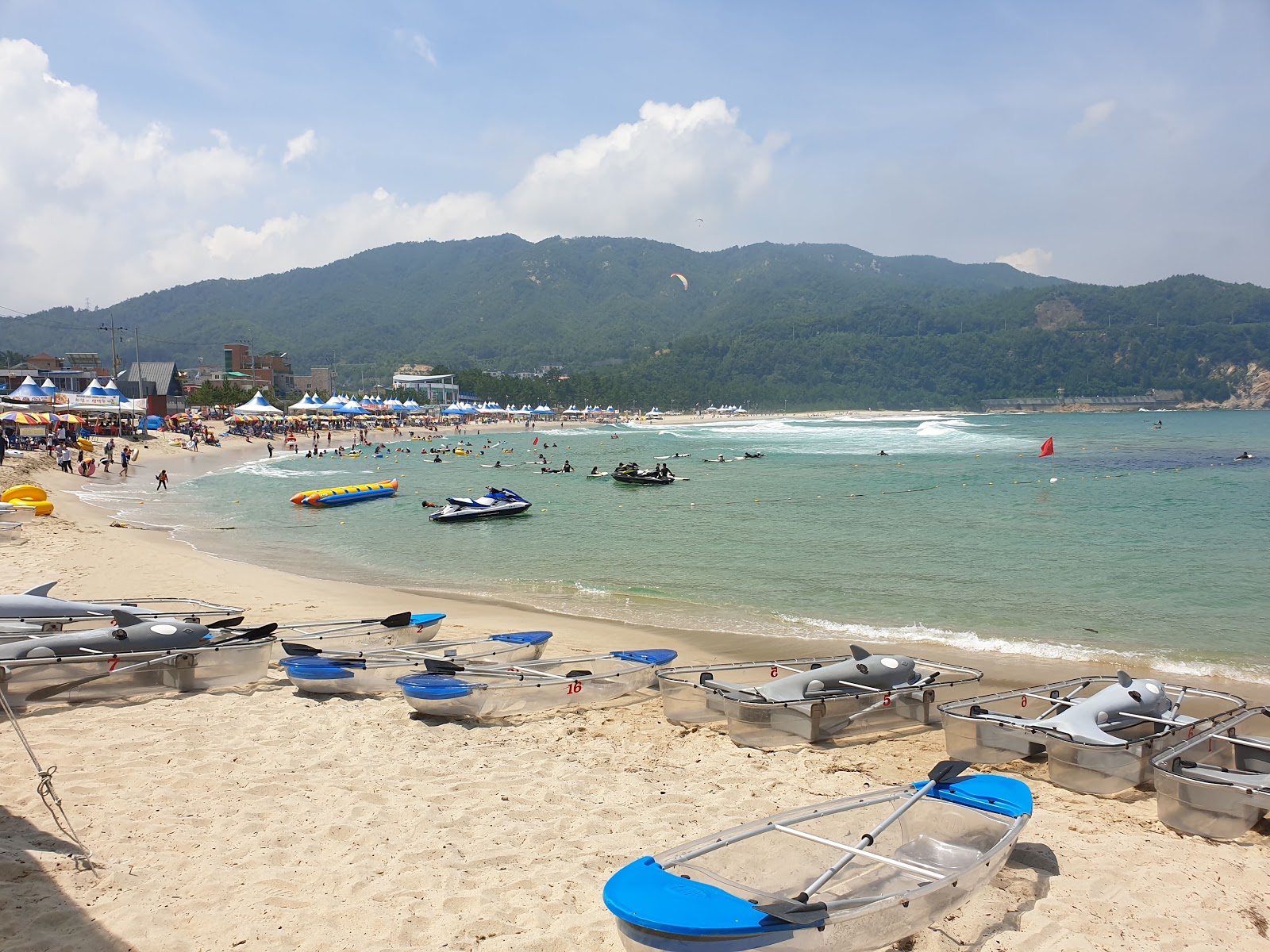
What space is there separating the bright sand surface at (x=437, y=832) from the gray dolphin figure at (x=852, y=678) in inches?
26.5

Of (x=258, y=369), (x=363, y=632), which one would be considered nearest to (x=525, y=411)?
(x=258, y=369)

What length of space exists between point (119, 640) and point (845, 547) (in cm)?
1811

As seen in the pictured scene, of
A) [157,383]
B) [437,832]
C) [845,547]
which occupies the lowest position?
[845,547]

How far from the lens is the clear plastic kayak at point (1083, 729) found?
7.46m

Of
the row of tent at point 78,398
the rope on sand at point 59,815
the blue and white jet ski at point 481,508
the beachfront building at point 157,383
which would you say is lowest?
the blue and white jet ski at point 481,508

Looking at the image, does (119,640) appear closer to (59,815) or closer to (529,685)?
(59,815)

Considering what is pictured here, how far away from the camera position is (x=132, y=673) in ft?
29.2

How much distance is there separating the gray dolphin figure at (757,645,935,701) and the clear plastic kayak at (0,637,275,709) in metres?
6.03

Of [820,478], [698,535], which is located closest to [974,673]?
[698,535]

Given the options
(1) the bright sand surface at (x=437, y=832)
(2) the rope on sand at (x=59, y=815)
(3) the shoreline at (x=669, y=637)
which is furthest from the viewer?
(3) the shoreline at (x=669, y=637)

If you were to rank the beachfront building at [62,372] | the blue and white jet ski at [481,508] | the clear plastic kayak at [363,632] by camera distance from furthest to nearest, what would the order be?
1. the beachfront building at [62,372]
2. the blue and white jet ski at [481,508]
3. the clear plastic kayak at [363,632]

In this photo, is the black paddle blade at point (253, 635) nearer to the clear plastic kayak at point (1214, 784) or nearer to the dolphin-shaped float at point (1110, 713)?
the dolphin-shaped float at point (1110, 713)

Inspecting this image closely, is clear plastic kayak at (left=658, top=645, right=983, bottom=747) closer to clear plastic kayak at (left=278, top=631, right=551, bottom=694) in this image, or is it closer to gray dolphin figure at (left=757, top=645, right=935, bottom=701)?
Result: gray dolphin figure at (left=757, top=645, right=935, bottom=701)

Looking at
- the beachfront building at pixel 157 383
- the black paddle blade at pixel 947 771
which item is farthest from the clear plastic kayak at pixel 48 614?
the beachfront building at pixel 157 383
